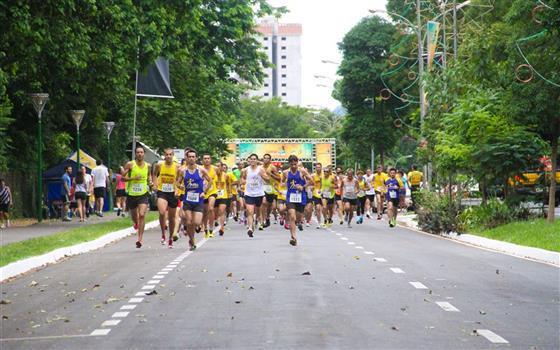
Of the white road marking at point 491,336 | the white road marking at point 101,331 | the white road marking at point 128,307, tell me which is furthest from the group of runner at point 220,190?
the white road marking at point 491,336

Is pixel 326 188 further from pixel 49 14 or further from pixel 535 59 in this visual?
pixel 49 14

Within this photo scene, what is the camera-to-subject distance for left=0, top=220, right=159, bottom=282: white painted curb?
17938 millimetres

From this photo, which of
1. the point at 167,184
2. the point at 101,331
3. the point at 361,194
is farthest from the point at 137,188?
the point at 361,194

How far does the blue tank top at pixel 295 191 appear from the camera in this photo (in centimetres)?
2453

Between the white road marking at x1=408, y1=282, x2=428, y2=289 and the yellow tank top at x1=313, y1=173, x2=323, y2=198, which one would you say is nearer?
the white road marking at x1=408, y1=282, x2=428, y2=289

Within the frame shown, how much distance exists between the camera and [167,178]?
2295 centimetres

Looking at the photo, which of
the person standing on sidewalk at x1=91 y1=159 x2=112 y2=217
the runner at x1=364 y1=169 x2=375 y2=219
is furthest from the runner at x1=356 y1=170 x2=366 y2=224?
the person standing on sidewalk at x1=91 y1=159 x2=112 y2=217

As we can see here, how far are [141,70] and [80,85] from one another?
226 cm

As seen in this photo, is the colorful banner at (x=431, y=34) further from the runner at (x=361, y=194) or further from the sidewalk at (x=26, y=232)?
the sidewalk at (x=26, y=232)

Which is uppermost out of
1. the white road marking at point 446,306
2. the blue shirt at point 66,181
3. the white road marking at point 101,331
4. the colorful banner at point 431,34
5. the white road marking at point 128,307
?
the colorful banner at point 431,34

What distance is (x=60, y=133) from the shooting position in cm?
4441

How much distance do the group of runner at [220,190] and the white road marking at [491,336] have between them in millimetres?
12292

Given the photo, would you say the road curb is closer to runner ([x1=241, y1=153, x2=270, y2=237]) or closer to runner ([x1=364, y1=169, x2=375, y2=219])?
runner ([x1=241, y1=153, x2=270, y2=237])

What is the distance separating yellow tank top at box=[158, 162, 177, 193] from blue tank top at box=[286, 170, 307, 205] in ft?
8.98
